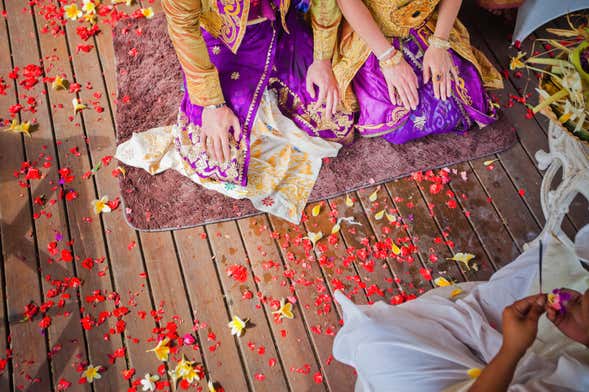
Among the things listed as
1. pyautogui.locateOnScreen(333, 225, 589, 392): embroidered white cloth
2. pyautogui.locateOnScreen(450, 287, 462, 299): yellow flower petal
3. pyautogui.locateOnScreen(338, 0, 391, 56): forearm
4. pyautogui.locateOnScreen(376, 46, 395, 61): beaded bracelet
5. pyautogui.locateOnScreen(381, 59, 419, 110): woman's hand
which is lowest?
pyautogui.locateOnScreen(450, 287, 462, 299): yellow flower petal

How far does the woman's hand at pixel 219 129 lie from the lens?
6.24ft

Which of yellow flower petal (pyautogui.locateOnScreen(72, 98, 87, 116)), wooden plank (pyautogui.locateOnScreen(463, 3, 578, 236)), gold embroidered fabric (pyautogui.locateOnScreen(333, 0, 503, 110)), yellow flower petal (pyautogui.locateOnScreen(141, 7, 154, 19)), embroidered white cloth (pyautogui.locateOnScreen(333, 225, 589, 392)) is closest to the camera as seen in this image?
embroidered white cloth (pyautogui.locateOnScreen(333, 225, 589, 392))

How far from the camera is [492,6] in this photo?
2.48 meters

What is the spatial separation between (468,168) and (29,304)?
6.63 feet

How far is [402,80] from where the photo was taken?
79.4 inches

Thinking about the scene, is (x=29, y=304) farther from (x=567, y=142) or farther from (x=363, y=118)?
(x=567, y=142)

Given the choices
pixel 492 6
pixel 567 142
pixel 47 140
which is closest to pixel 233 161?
pixel 47 140

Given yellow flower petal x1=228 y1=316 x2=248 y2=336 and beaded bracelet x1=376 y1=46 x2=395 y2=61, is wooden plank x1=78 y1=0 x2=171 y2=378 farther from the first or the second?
beaded bracelet x1=376 y1=46 x2=395 y2=61

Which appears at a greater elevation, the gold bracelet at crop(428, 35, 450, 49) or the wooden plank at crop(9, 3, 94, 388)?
the gold bracelet at crop(428, 35, 450, 49)

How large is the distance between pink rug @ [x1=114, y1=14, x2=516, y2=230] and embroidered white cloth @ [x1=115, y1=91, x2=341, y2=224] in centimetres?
5

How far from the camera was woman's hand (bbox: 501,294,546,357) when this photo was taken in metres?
1.12

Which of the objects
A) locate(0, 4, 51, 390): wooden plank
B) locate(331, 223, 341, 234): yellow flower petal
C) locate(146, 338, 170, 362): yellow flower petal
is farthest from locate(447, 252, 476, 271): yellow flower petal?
locate(0, 4, 51, 390): wooden plank

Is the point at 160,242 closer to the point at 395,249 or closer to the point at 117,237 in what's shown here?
the point at 117,237

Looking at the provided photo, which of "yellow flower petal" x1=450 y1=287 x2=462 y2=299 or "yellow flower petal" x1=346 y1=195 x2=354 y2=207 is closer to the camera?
"yellow flower petal" x1=450 y1=287 x2=462 y2=299
